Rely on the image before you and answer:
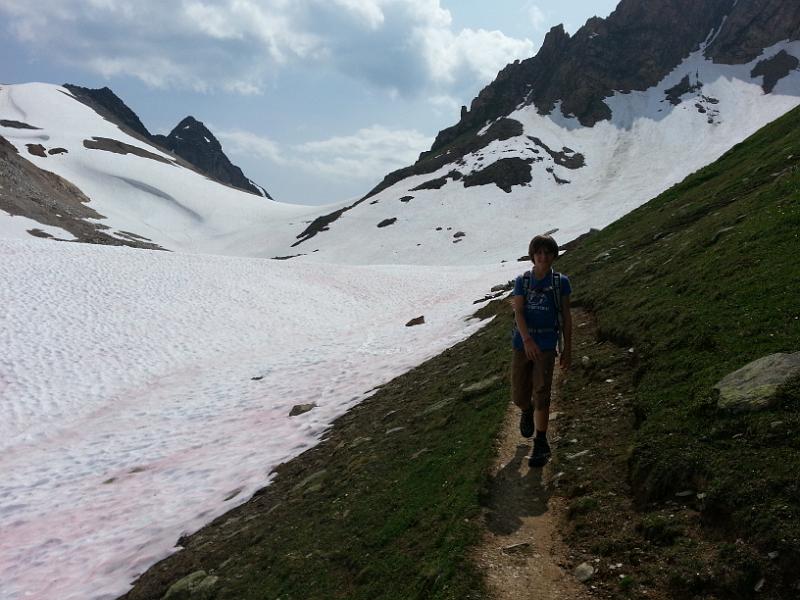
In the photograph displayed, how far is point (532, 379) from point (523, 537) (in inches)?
99.6

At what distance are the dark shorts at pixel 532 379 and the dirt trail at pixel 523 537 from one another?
0.80 metres

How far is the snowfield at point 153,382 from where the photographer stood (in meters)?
12.2

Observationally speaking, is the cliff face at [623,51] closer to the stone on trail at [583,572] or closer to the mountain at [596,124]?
the mountain at [596,124]

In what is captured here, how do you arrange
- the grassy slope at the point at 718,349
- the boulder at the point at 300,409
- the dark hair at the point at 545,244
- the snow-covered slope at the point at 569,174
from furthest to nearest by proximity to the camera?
the snow-covered slope at the point at 569,174 → the boulder at the point at 300,409 → the dark hair at the point at 545,244 → the grassy slope at the point at 718,349

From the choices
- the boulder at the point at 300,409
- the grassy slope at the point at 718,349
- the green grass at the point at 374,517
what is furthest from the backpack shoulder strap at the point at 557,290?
the boulder at the point at 300,409

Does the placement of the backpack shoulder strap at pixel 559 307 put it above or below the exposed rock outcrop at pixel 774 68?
below

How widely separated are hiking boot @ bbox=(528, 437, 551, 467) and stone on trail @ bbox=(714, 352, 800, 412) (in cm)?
238

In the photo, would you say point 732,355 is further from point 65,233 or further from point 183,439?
point 65,233

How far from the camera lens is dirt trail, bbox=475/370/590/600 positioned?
17.5 feet

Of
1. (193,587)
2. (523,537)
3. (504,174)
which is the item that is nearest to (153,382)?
(193,587)

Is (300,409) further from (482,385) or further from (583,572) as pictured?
(583,572)

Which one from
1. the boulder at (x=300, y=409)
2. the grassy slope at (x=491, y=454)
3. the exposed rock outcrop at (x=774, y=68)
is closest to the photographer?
the grassy slope at (x=491, y=454)

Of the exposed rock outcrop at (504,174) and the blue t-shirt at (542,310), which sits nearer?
the blue t-shirt at (542,310)

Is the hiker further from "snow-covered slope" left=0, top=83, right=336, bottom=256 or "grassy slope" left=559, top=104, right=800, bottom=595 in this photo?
"snow-covered slope" left=0, top=83, right=336, bottom=256
